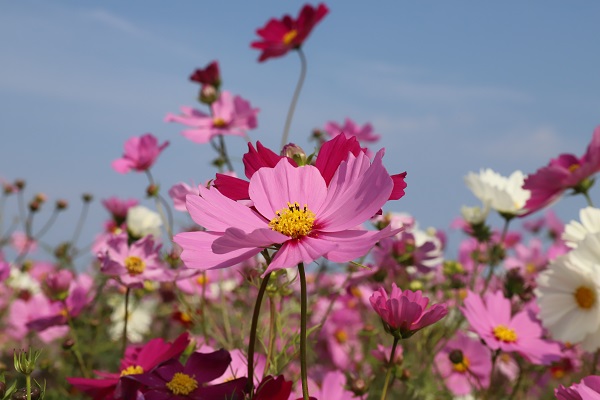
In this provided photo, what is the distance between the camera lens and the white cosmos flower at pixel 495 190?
147cm

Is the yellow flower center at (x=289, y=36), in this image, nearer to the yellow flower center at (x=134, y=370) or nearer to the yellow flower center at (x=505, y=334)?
the yellow flower center at (x=505, y=334)

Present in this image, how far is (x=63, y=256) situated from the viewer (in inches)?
89.0

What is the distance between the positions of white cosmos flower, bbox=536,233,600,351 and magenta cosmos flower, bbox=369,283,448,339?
0.50 metres

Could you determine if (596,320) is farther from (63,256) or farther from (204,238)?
(63,256)

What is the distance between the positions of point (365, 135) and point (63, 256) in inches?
46.9

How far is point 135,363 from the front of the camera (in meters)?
0.82

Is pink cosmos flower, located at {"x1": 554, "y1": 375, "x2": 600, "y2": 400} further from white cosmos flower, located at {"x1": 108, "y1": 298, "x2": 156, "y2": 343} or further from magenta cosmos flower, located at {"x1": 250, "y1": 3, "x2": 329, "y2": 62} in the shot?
white cosmos flower, located at {"x1": 108, "y1": 298, "x2": 156, "y2": 343}

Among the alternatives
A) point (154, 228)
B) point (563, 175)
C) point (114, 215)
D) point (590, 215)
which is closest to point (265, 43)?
point (114, 215)

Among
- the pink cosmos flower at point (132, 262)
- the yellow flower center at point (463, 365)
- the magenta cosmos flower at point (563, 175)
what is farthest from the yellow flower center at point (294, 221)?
the magenta cosmos flower at point (563, 175)

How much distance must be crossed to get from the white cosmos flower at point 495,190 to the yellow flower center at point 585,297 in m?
Answer: 0.35

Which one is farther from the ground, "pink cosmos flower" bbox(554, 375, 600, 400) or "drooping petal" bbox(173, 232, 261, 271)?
"drooping petal" bbox(173, 232, 261, 271)

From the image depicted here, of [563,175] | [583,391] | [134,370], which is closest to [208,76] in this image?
[563,175]

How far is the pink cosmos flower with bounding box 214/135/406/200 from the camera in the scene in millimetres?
613

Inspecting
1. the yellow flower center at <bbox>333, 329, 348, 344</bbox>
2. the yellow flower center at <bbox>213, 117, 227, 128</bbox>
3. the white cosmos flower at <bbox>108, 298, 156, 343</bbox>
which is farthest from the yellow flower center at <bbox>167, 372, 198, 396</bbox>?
the white cosmos flower at <bbox>108, 298, 156, 343</bbox>
